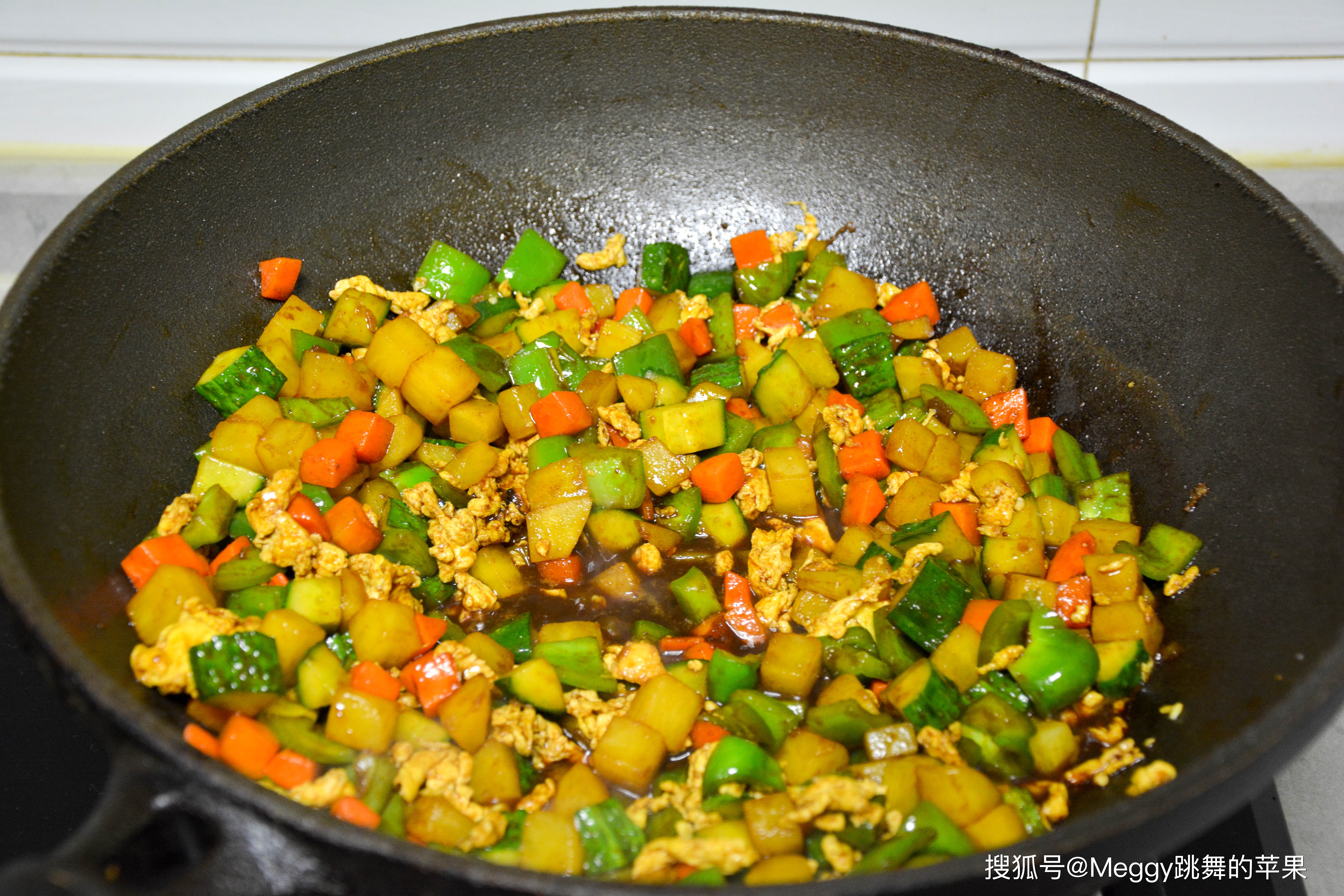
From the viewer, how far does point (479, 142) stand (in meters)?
2.17

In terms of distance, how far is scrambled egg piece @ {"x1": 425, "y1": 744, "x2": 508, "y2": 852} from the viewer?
1.38 metres

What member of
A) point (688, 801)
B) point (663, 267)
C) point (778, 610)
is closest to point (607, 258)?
point (663, 267)

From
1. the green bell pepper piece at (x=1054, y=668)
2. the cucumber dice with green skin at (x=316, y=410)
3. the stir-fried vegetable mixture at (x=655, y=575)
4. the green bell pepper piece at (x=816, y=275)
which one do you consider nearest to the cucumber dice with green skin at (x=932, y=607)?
the stir-fried vegetable mixture at (x=655, y=575)

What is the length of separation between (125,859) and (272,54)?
2397mm

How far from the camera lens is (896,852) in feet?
4.28

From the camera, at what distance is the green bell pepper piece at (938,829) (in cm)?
133

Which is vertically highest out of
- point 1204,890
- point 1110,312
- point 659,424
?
point 1110,312

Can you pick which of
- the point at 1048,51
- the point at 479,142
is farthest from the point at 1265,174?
the point at 479,142

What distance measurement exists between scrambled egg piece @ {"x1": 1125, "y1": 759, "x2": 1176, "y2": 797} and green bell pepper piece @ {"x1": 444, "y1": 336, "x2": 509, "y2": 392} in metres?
1.40

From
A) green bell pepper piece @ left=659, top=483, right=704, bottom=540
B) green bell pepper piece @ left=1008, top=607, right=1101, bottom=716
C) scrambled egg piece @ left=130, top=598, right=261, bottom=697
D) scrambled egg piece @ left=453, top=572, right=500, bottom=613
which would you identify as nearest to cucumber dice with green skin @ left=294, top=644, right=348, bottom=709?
scrambled egg piece @ left=130, top=598, right=261, bottom=697

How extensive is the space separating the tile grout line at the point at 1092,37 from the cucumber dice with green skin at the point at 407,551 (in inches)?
85.3

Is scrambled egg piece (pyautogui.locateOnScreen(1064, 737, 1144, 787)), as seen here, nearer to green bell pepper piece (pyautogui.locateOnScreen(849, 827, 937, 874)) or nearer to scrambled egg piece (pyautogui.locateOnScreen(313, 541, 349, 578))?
green bell pepper piece (pyautogui.locateOnScreen(849, 827, 937, 874))

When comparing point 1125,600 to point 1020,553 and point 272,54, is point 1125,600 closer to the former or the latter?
point 1020,553

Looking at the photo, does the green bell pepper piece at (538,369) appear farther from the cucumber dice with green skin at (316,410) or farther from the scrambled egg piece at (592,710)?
the scrambled egg piece at (592,710)
